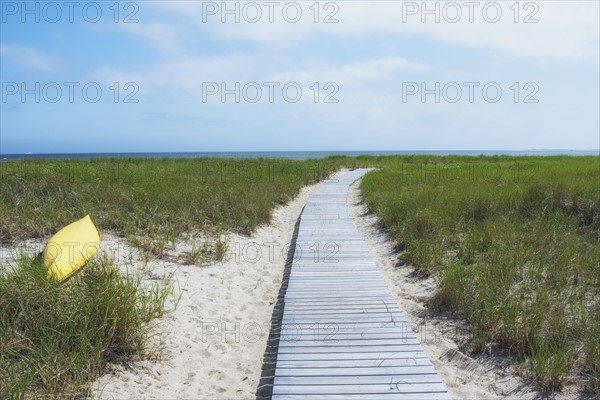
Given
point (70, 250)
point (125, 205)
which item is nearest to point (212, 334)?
point (70, 250)

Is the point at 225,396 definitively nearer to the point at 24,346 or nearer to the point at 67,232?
the point at 24,346

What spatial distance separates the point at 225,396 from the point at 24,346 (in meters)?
1.63

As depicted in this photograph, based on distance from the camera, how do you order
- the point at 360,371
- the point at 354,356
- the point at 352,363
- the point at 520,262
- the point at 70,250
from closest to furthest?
the point at 360,371 → the point at 352,363 → the point at 354,356 → the point at 70,250 → the point at 520,262

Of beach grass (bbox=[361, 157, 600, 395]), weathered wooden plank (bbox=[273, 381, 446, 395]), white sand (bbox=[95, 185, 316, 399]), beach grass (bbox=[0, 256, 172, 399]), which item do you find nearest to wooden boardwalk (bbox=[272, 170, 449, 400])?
weathered wooden plank (bbox=[273, 381, 446, 395])

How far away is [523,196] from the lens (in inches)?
393

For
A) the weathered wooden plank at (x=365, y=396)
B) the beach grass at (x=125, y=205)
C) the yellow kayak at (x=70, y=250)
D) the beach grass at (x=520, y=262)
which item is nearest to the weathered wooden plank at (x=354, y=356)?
the weathered wooden plank at (x=365, y=396)

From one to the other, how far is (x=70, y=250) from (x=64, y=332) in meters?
2.02

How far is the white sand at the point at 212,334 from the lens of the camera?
368cm

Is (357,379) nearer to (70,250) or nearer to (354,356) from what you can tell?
(354,356)

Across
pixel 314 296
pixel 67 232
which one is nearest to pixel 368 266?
pixel 314 296

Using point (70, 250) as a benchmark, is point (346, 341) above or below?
below

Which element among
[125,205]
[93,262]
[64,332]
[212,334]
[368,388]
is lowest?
[212,334]

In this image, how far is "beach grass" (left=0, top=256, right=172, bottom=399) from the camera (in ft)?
10.6

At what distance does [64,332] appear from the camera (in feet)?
12.3
